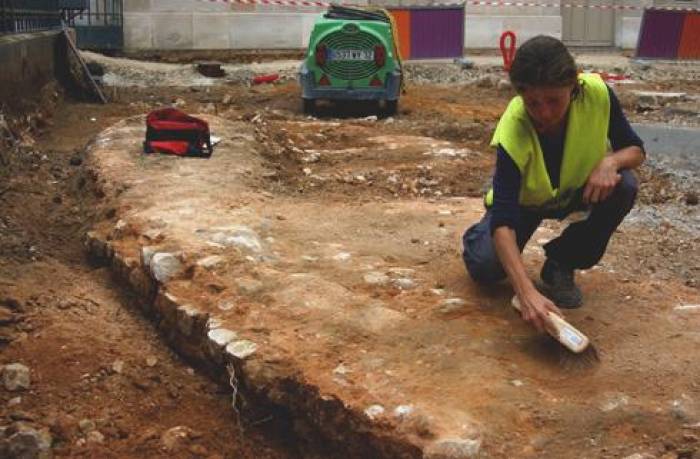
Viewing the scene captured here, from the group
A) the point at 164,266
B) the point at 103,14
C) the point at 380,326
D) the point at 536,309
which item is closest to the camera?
the point at 536,309

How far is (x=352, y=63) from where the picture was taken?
9.88 metres

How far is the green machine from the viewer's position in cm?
983

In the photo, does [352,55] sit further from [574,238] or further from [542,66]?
[542,66]

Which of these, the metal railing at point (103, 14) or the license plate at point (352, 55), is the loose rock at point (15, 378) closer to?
the license plate at point (352, 55)

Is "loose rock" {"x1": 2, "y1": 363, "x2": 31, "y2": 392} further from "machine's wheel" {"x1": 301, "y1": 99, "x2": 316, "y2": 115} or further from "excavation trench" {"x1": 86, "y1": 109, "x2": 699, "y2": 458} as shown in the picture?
"machine's wheel" {"x1": 301, "y1": 99, "x2": 316, "y2": 115}

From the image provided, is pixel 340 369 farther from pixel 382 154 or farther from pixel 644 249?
pixel 382 154

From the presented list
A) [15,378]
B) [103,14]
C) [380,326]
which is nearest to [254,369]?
[380,326]

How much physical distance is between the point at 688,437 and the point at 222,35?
584 inches

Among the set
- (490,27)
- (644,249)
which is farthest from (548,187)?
(490,27)

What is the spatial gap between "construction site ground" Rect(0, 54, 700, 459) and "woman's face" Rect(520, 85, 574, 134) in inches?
29.8

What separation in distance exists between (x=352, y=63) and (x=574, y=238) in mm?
6570

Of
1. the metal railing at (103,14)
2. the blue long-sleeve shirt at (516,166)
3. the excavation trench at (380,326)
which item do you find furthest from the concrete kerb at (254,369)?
the metal railing at (103,14)

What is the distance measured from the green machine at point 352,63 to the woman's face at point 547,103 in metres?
6.77

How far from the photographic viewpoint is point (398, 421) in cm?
279
